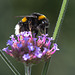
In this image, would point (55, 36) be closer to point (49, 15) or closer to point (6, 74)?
point (6, 74)

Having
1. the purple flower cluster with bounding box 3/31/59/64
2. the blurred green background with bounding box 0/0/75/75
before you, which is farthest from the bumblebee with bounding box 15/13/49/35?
the blurred green background with bounding box 0/0/75/75

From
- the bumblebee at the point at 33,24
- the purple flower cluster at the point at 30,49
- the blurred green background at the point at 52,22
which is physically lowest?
the blurred green background at the point at 52,22

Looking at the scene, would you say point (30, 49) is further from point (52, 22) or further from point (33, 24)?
point (52, 22)

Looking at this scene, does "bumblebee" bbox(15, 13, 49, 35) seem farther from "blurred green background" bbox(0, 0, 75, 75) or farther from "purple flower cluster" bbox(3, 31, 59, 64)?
"blurred green background" bbox(0, 0, 75, 75)

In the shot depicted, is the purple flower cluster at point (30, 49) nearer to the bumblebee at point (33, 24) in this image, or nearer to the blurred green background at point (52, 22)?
the bumblebee at point (33, 24)

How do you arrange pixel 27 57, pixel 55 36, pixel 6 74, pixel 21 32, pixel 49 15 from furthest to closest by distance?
pixel 49 15
pixel 6 74
pixel 21 32
pixel 55 36
pixel 27 57

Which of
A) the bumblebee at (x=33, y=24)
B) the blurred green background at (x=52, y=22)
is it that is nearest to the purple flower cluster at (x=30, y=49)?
the bumblebee at (x=33, y=24)

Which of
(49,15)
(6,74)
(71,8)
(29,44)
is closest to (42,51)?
(29,44)

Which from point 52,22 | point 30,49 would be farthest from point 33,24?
point 52,22

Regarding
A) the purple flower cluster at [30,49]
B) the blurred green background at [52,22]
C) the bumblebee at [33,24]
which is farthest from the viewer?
the blurred green background at [52,22]
